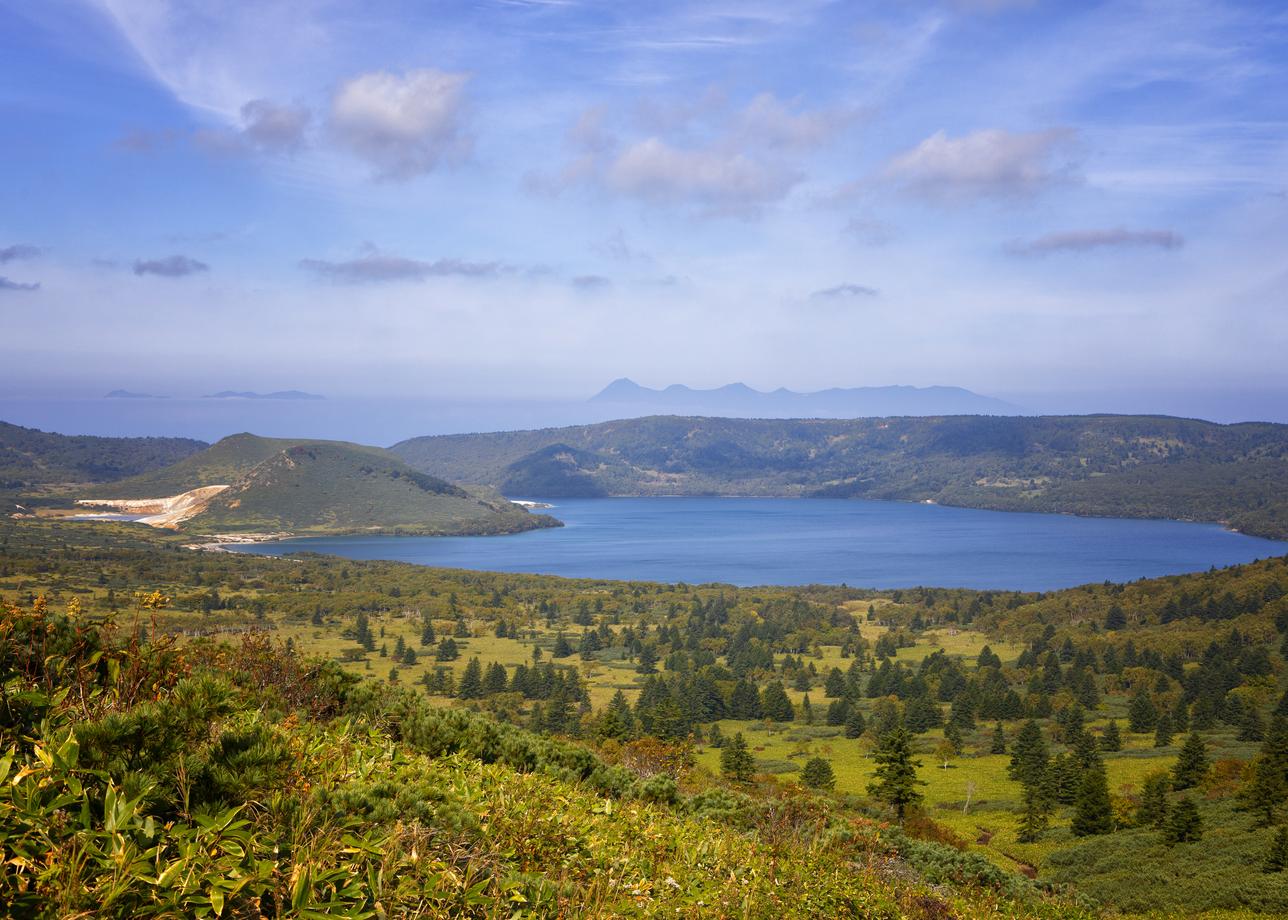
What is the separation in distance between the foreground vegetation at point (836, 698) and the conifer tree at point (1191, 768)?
178 mm

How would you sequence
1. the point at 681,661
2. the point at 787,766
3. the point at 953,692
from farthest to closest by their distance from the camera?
the point at 681,661, the point at 953,692, the point at 787,766

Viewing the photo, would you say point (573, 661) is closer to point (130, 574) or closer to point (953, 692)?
point (953, 692)

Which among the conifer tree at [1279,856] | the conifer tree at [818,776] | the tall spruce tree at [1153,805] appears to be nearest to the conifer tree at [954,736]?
the conifer tree at [818,776]

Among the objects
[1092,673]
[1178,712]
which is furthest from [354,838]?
[1092,673]

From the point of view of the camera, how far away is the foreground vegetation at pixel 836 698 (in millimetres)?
10453

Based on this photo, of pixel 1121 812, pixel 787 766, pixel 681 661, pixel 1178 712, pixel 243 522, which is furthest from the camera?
pixel 243 522

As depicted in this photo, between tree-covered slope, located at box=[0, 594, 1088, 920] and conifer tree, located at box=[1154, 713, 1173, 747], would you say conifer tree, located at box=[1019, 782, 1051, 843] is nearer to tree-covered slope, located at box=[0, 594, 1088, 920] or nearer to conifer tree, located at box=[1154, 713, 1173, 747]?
conifer tree, located at box=[1154, 713, 1173, 747]

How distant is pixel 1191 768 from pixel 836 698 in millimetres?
37651

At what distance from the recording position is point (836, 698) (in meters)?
75.9

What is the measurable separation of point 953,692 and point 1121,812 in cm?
4022

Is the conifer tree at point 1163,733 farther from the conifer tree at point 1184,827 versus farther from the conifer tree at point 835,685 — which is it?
the conifer tree at point 1184,827

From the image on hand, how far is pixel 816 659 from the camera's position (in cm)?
9238


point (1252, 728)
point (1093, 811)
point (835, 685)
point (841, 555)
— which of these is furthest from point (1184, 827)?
point (841, 555)

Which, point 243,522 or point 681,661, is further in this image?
point 243,522
